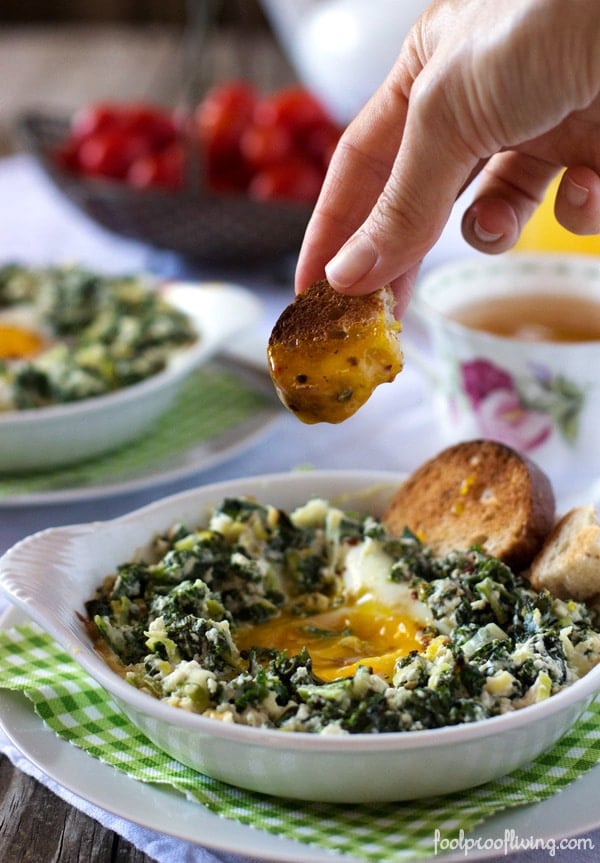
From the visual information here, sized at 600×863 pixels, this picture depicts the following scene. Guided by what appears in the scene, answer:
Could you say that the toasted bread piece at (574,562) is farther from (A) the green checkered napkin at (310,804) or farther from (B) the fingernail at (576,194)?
(B) the fingernail at (576,194)

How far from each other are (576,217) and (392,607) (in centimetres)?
74

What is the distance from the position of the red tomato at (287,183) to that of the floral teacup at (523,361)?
0.93m

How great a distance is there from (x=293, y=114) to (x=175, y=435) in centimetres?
167

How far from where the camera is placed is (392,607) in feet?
5.40

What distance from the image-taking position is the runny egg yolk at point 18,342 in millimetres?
2834

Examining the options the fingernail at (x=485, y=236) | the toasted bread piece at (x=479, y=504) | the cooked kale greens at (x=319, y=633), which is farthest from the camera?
the fingernail at (x=485, y=236)

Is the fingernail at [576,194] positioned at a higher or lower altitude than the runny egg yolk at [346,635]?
higher

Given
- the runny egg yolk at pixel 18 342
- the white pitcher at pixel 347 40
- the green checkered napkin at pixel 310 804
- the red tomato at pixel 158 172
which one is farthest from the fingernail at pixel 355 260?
the white pitcher at pixel 347 40

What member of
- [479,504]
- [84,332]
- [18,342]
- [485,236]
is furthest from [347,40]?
[479,504]

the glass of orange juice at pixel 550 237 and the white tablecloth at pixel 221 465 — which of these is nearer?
the white tablecloth at pixel 221 465

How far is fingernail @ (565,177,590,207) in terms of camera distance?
1816mm

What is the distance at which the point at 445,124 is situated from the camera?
1.36m

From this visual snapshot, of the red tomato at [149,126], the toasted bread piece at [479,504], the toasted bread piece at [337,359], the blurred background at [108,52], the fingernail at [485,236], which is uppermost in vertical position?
the fingernail at [485,236]

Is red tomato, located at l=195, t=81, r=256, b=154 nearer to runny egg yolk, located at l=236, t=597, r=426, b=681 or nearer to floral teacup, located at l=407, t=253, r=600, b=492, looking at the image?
floral teacup, located at l=407, t=253, r=600, b=492
